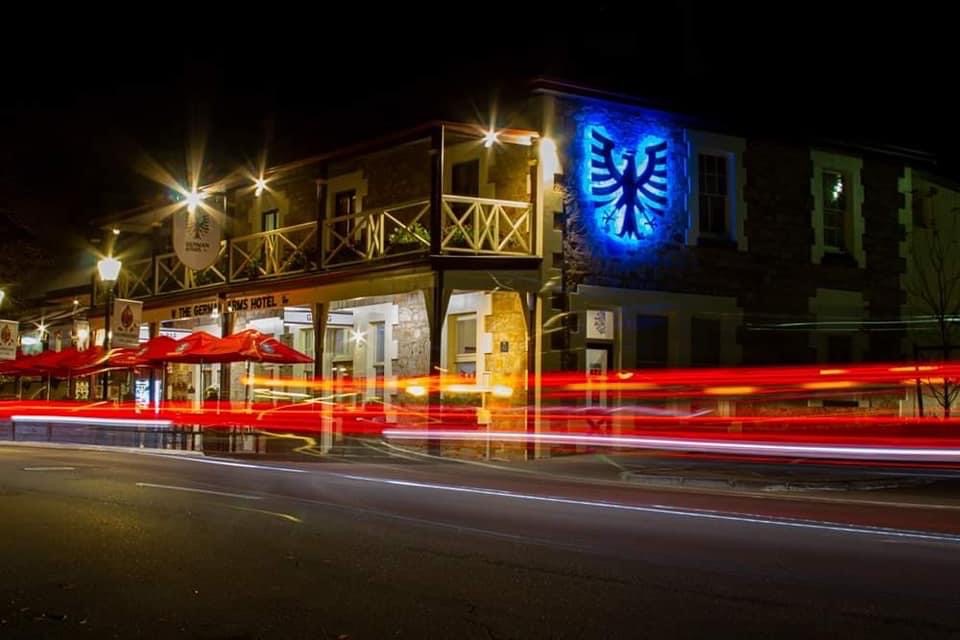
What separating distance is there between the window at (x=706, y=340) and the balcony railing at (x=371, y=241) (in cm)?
425

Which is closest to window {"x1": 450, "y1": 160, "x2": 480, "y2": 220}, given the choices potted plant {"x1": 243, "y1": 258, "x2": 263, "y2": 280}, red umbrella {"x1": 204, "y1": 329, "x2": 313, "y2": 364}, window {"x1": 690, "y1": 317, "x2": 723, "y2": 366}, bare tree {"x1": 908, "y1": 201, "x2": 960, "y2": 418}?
red umbrella {"x1": 204, "y1": 329, "x2": 313, "y2": 364}

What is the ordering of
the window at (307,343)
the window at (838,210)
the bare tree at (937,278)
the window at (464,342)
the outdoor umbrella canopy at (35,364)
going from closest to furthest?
the window at (464,342) → the window at (838,210) → the bare tree at (937,278) → the window at (307,343) → the outdoor umbrella canopy at (35,364)

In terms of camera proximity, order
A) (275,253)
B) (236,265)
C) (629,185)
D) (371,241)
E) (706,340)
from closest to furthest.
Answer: (629,185) < (371,241) < (706,340) < (275,253) < (236,265)

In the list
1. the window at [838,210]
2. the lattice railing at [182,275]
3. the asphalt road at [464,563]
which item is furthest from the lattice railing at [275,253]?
the window at [838,210]

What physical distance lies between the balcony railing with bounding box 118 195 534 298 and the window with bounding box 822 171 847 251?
7.62 meters

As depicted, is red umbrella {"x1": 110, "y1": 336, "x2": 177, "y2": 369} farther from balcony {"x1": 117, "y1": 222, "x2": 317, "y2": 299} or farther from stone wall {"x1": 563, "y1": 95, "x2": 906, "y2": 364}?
stone wall {"x1": 563, "y1": 95, "x2": 906, "y2": 364}

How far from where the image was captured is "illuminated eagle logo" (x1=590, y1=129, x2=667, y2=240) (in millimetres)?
20531

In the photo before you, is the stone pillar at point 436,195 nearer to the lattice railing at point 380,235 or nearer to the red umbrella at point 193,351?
the lattice railing at point 380,235

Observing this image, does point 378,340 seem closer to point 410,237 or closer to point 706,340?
point 410,237

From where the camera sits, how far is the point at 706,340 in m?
22.0

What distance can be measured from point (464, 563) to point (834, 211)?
1813 cm

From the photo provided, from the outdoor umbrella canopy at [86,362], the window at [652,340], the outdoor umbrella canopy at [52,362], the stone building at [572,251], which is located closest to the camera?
the stone building at [572,251]

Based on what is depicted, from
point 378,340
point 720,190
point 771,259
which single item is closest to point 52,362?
point 378,340

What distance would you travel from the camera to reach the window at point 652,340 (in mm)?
21312
